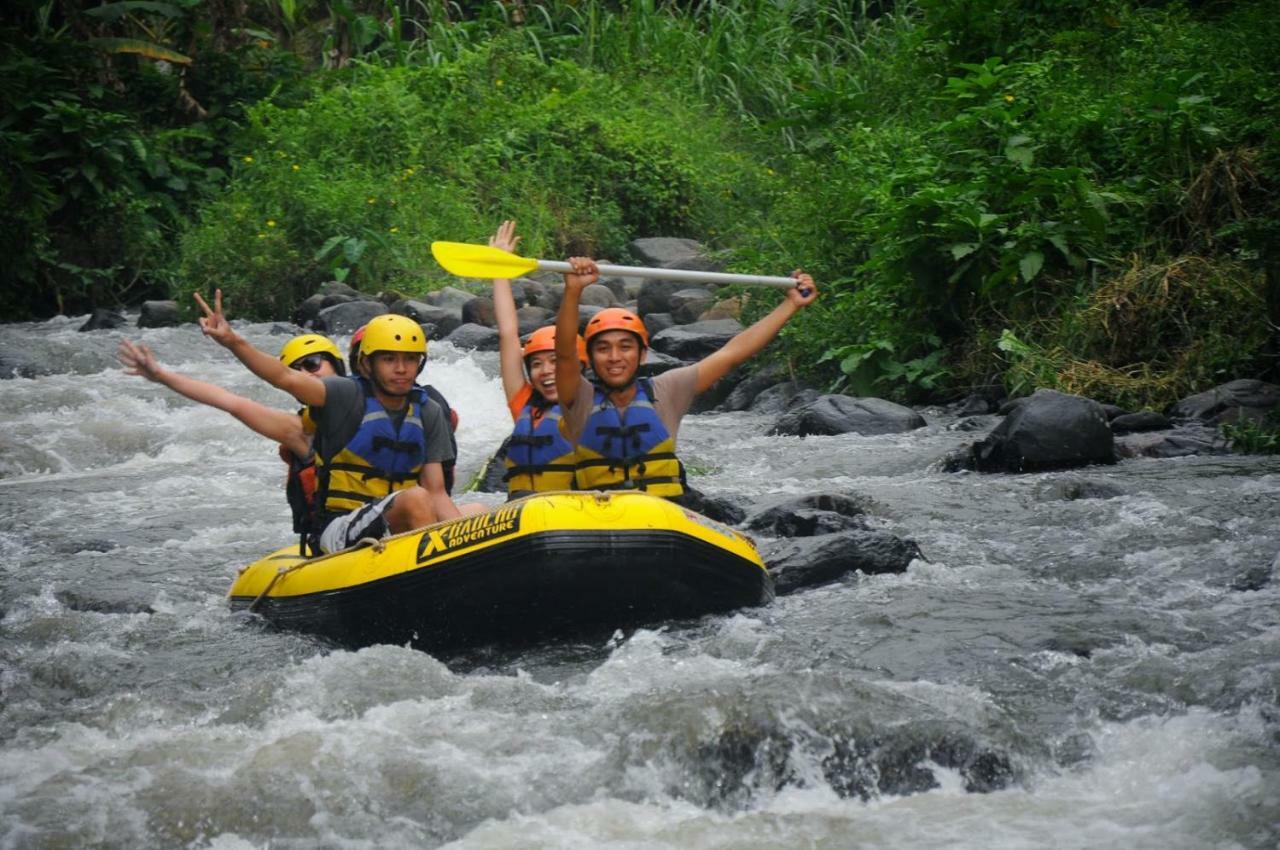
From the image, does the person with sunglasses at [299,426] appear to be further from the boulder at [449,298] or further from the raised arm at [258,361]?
the boulder at [449,298]

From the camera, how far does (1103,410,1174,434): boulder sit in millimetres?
8516

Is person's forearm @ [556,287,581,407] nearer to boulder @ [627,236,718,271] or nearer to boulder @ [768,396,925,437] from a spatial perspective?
boulder @ [768,396,925,437]

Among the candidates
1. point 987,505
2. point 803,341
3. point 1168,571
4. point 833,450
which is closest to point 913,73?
point 803,341

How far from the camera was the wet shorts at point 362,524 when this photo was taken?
5676 mm

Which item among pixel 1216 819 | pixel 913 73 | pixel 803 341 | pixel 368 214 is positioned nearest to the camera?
pixel 1216 819

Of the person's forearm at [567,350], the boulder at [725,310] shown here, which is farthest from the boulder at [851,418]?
the person's forearm at [567,350]

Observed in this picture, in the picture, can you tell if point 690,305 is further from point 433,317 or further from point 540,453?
point 540,453

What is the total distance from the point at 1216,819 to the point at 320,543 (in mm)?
3348

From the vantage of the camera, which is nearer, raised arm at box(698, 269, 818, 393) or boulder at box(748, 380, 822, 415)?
raised arm at box(698, 269, 818, 393)

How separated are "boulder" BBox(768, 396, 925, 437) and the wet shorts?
430cm

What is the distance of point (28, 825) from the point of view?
12.9ft

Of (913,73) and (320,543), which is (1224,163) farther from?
(320,543)

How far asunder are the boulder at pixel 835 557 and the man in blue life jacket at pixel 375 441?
1318 millimetres

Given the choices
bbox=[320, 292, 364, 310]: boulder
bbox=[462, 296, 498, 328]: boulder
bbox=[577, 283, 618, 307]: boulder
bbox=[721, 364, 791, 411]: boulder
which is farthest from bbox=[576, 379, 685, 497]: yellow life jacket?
bbox=[320, 292, 364, 310]: boulder
